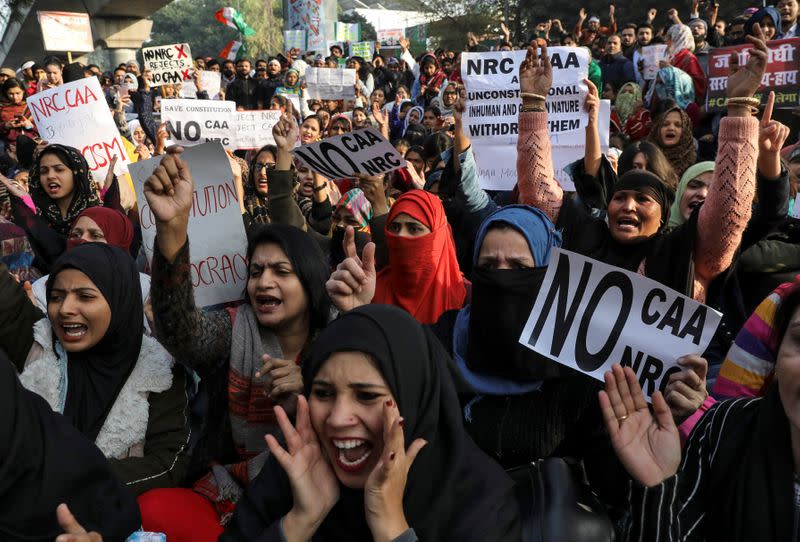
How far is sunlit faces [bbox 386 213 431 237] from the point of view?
135 inches

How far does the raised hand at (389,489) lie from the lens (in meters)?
1.69

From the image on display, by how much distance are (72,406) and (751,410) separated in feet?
6.80

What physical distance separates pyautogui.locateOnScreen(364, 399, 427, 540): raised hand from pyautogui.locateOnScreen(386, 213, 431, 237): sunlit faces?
1.79 metres

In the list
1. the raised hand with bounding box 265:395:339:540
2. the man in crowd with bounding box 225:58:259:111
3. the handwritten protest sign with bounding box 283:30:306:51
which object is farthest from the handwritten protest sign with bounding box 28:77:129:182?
the handwritten protest sign with bounding box 283:30:306:51

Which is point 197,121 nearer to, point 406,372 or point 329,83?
point 406,372

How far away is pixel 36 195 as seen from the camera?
456 centimetres

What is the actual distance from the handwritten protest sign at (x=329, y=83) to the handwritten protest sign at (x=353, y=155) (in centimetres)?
755

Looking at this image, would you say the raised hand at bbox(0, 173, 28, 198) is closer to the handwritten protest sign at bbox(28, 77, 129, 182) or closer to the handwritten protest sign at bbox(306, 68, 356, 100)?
the handwritten protest sign at bbox(28, 77, 129, 182)

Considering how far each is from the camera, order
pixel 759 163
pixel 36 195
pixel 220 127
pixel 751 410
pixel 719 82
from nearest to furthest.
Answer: pixel 751 410, pixel 759 163, pixel 36 195, pixel 220 127, pixel 719 82

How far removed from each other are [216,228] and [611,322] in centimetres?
183

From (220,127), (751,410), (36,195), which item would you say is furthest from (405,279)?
(220,127)

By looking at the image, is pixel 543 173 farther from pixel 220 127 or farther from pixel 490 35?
pixel 490 35

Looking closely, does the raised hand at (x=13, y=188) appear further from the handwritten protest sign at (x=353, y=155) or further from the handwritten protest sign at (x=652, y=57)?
the handwritten protest sign at (x=652, y=57)

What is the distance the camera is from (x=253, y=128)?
6.14 m
